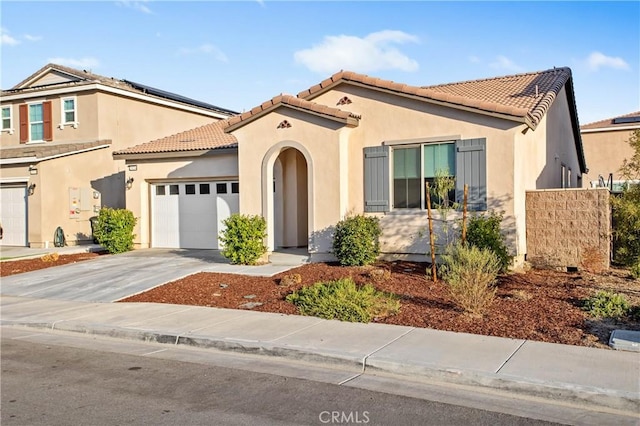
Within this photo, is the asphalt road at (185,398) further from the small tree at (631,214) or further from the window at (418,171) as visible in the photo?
the window at (418,171)

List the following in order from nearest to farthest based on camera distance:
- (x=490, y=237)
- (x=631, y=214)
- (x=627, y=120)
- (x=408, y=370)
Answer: (x=408, y=370) < (x=631, y=214) < (x=490, y=237) < (x=627, y=120)

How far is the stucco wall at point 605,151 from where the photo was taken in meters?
30.6

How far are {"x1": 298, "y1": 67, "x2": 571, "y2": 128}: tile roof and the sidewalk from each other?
6587 millimetres

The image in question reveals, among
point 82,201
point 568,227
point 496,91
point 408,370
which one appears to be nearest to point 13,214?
point 82,201

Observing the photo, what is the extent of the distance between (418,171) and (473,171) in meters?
1.38

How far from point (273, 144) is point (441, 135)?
4.35m

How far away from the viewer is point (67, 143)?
24.0 m

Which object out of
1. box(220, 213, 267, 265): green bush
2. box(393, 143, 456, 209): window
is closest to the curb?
box(220, 213, 267, 265): green bush

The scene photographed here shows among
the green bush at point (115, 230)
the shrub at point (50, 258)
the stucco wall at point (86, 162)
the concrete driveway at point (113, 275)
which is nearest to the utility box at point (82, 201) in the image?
the stucco wall at point (86, 162)

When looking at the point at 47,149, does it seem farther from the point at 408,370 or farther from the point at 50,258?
the point at 408,370

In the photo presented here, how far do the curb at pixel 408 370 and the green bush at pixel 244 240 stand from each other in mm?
5452

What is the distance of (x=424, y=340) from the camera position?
7.90m

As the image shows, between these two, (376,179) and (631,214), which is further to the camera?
(376,179)

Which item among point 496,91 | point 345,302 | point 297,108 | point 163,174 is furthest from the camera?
point 163,174
